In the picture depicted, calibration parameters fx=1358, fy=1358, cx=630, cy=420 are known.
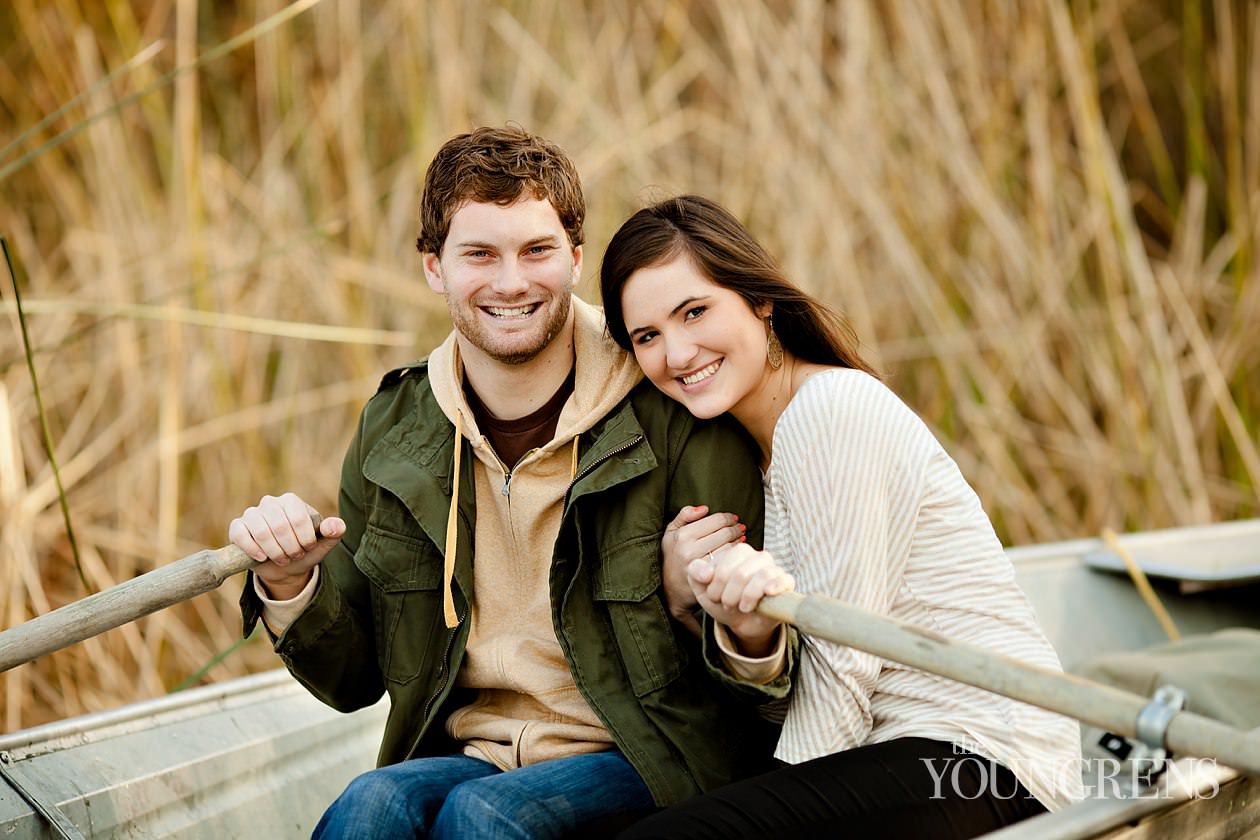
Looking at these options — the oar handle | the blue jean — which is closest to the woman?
the blue jean

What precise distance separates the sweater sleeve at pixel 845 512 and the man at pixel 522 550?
119 mm

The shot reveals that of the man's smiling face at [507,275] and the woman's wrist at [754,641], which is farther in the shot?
the man's smiling face at [507,275]

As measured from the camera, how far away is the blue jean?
186 centimetres

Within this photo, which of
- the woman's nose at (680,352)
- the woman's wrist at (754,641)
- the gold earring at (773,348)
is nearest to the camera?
the woman's wrist at (754,641)

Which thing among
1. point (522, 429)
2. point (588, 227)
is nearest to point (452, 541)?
point (522, 429)

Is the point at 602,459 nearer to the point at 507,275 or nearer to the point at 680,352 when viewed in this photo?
the point at 680,352

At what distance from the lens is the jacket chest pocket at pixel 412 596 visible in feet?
7.06

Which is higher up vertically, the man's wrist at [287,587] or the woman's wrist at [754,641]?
the man's wrist at [287,587]

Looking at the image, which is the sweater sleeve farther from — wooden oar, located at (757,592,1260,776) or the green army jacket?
wooden oar, located at (757,592,1260,776)

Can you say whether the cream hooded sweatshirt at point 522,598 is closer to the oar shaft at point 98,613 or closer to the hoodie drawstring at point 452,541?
the hoodie drawstring at point 452,541

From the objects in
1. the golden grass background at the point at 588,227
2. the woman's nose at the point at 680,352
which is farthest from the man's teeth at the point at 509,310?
the golden grass background at the point at 588,227

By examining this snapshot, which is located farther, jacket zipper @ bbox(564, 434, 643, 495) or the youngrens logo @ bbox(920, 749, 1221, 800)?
jacket zipper @ bbox(564, 434, 643, 495)

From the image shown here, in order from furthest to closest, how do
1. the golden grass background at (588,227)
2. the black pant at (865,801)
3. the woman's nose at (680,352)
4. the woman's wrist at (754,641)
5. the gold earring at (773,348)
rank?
the golden grass background at (588,227)
the gold earring at (773,348)
the woman's nose at (680,352)
the woman's wrist at (754,641)
the black pant at (865,801)

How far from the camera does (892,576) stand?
1.95 metres
